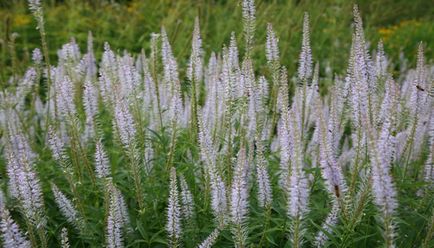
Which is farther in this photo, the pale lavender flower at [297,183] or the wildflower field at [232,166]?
the wildflower field at [232,166]

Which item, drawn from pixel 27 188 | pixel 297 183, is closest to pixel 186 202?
pixel 27 188

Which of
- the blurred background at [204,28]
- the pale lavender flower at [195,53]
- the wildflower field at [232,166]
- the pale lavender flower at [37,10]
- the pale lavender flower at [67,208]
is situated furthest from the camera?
the blurred background at [204,28]

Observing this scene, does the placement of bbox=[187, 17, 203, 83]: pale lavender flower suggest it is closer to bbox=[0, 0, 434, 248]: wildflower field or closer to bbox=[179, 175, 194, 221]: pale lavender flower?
bbox=[0, 0, 434, 248]: wildflower field

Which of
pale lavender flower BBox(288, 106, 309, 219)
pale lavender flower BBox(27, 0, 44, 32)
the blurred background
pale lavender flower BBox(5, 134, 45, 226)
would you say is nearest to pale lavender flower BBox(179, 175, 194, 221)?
pale lavender flower BBox(5, 134, 45, 226)

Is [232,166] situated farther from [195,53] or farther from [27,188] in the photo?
[27,188]

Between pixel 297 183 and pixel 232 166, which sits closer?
pixel 297 183

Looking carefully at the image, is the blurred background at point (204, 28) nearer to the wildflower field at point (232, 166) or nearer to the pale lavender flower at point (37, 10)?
the wildflower field at point (232, 166)

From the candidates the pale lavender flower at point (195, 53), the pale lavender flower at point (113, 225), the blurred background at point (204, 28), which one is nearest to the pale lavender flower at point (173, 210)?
the pale lavender flower at point (113, 225)

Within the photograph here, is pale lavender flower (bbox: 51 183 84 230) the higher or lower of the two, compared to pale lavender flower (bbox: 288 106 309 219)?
lower

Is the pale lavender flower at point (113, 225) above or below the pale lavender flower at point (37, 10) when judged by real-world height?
below

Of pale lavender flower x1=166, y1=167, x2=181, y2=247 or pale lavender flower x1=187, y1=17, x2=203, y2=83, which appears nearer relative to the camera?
pale lavender flower x1=166, y1=167, x2=181, y2=247

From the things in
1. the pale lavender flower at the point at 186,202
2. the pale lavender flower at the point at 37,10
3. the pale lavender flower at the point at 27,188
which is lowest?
the pale lavender flower at the point at 186,202

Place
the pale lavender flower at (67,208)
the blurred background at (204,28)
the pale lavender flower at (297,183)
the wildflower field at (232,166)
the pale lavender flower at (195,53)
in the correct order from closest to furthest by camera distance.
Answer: the pale lavender flower at (297,183)
the wildflower field at (232,166)
the pale lavender flower at (67,208)
the pale lavender flower at (195,53)
the blurred background at (204,28)

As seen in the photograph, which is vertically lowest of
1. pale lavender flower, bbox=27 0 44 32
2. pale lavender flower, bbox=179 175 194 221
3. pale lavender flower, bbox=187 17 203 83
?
pale lavender flower, bbox=179 175 194 221
